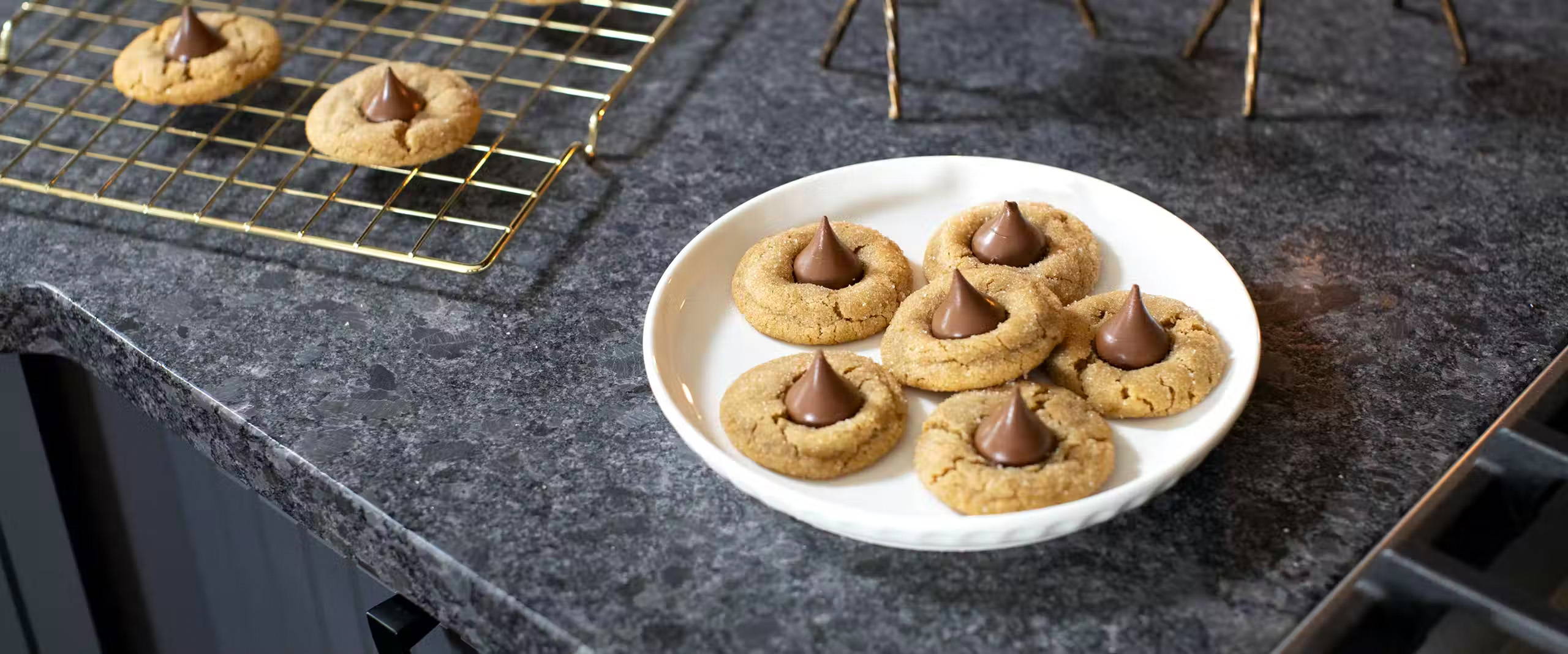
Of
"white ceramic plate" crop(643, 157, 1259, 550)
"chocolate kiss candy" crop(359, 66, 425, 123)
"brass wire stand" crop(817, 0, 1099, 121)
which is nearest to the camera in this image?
"white ceramic plate" crop(643, 157, 1259, 550)

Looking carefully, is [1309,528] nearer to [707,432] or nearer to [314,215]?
[707,432]

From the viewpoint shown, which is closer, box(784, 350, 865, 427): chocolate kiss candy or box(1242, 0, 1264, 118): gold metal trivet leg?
box(784, 350, 865, 427): chocolate kiss candy

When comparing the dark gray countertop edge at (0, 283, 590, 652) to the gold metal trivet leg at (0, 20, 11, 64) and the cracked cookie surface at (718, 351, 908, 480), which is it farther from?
the gold metal trivet leg at (0, 20, 11, 64)

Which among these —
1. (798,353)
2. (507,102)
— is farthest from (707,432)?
(507,102)

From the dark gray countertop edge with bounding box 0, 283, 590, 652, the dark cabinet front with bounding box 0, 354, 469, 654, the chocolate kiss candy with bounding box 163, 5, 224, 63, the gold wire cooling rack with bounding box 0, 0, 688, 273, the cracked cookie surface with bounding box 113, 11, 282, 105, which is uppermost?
the chocolate kiss candy with bounding box 163, 5, 224, 63

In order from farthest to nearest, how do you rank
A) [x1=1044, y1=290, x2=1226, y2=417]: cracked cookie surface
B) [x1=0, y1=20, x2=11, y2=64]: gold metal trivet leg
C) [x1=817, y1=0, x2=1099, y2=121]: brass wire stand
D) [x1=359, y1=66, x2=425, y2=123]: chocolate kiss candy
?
[x1=0, y1=20, x2=11, y2=64]: gold metal trivet leg, [x1=817, y1=0, x2=1099, y2=121]: brass wire stand, [x1=359, y1=66, x2=425, y2=123]: chocolate kiss candy, [x1=1044, y1=290, x2=1226, y2=417]: cracked cookie surface

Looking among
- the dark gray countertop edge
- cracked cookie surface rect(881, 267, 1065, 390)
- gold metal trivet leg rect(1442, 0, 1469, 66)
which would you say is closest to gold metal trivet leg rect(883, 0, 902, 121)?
cracked cookie surface rect(881, 267, 1065, 390)

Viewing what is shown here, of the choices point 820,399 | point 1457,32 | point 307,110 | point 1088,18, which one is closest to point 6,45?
point 307,110
